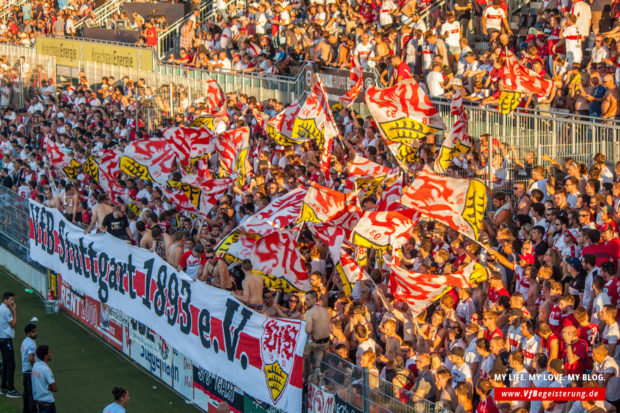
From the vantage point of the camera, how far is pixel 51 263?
21.1 metres

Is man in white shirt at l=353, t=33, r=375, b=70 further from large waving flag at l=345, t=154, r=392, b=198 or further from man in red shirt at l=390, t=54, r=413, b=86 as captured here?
large waving flag at l=345, t=154, r=392, b=198

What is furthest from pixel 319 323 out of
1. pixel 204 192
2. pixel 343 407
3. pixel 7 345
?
pixel 7 345

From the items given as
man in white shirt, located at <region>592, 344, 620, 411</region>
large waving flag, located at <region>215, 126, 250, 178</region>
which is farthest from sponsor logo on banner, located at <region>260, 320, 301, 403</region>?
large waving flag, located at <region>215, 126, 250, 178</region>

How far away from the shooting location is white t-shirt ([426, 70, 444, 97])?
760 inches

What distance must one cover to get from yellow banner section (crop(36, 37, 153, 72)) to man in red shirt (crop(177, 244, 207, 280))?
13.0 m

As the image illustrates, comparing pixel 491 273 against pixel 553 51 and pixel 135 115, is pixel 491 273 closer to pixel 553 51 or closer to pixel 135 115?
pixel 553 51

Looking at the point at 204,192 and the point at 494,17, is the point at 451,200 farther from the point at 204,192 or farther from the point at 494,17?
the point at 494,17

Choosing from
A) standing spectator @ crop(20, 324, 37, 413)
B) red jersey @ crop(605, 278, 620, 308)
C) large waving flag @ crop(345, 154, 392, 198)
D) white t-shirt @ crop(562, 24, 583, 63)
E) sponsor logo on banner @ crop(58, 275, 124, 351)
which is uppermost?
white t-shirt @ crop(562, 24, 583, 63)

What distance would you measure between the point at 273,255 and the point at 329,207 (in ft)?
3.42

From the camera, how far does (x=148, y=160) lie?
19797 mm

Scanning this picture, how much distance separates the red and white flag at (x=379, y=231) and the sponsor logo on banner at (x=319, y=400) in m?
2.05

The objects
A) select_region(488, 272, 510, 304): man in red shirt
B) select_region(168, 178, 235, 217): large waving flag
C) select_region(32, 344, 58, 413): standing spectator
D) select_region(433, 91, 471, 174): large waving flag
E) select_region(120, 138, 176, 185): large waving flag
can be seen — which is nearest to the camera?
select_region(488, 272, 510, 304): man in red shirt

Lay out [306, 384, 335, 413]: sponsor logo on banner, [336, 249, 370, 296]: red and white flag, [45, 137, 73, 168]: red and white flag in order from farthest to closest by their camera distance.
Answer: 1. [45, 137, 73, 168]: red and white flag
2. [336, 249, 370, 296]: red and white flag
3. [306, 384, 335, 413]: sponsor logo on banner

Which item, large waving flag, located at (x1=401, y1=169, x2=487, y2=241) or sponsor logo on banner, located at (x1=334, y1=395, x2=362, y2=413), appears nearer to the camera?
sponsor logo on banner, located at (x1=334, y1=395, x2=362, y2=413)
